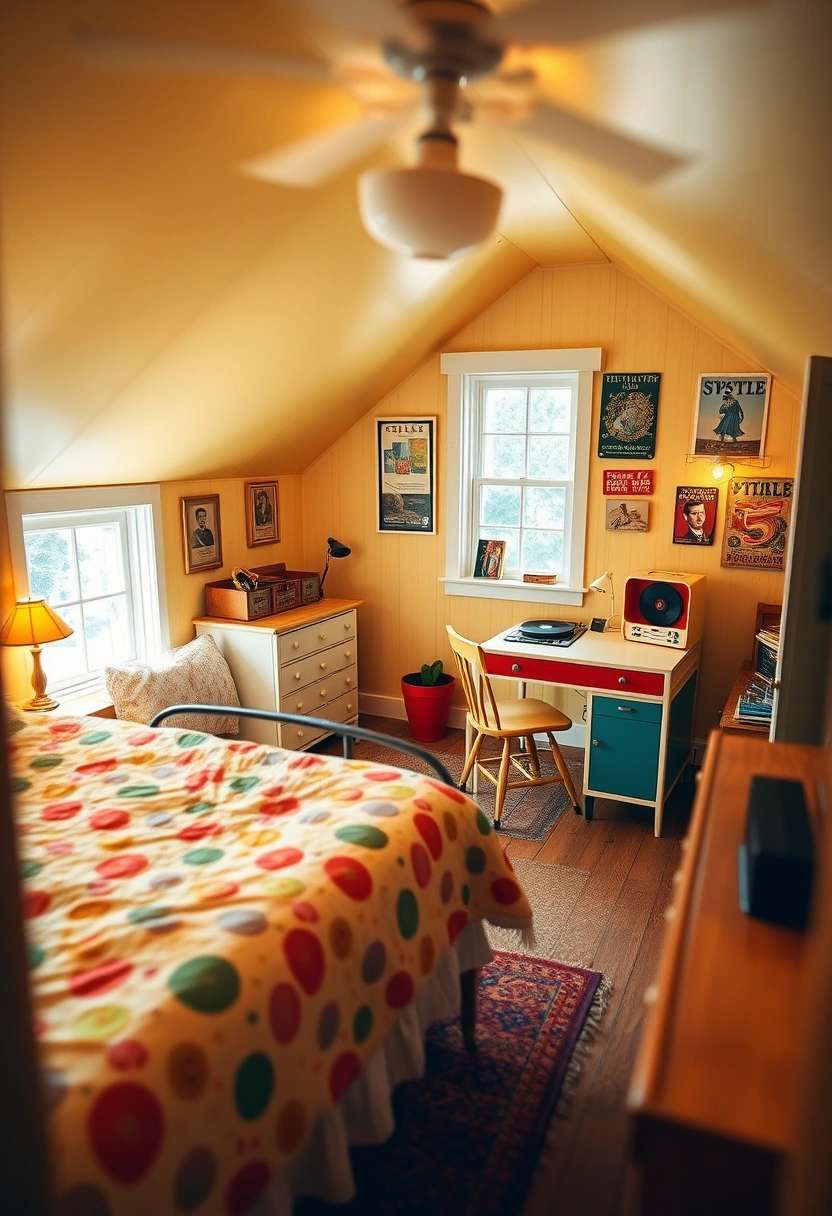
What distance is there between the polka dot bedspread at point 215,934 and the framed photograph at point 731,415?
8.09 feet

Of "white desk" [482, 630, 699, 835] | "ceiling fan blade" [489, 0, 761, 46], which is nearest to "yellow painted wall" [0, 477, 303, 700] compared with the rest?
"white desk" [482, 630, 699, 835]

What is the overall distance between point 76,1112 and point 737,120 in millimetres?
1693

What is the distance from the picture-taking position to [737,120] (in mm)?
1173

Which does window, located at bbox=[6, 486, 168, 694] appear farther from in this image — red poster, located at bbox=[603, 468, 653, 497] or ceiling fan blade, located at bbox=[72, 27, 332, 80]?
red poster, located at bbox=[603, 468, 653, 497]

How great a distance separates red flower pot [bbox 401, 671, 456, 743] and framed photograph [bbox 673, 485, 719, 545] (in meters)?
1.46

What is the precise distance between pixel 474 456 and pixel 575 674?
155 centimetres

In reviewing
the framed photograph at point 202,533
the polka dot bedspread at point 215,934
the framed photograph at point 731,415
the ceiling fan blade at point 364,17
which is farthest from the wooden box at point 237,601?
the ceiling fan blade at point 364,17

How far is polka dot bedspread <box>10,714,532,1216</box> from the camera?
1.19m

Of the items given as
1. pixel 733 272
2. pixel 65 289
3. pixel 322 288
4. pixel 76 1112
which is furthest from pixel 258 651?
pixel 76 1112

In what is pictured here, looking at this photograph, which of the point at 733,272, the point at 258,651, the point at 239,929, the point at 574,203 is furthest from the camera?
the point at 258,651

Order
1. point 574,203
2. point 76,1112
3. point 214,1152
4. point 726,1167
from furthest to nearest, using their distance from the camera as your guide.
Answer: point 574,203 → point 214,1152 → point 76,1112 → point 726,1167

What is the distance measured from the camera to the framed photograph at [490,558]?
4488mm

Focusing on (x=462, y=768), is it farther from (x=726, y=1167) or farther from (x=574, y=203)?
(x=726, y=1167)

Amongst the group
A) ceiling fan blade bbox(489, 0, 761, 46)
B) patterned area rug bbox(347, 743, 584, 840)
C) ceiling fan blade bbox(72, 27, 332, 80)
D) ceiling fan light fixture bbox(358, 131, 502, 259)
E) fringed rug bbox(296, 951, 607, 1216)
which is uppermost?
ceiling fan blade bbox(72, 27, 332, 80)
